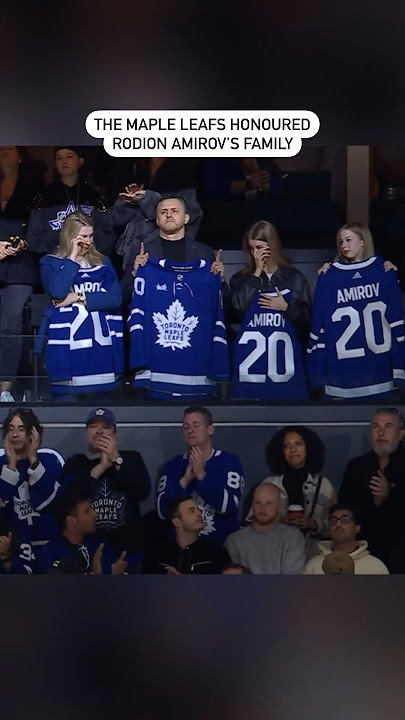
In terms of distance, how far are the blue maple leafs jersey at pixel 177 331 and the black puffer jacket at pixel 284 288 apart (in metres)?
0.06

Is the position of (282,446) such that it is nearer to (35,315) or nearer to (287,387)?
(287,387)

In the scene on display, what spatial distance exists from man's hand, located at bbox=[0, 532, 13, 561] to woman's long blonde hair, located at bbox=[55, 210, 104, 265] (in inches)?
35.0

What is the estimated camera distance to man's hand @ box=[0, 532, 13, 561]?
894cm

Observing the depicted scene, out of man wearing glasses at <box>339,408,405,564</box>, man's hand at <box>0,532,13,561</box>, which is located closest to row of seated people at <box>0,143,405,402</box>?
man wearing glasses at <box>339,408,405,564</box>

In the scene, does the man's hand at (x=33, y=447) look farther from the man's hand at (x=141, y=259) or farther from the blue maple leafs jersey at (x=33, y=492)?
the man's hand at (x=141, y=259)

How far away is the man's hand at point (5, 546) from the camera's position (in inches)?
352

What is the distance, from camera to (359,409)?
8891 mm

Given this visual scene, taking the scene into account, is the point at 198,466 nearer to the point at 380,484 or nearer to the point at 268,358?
the point at 268,358

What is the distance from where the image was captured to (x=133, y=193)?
29.2 ft

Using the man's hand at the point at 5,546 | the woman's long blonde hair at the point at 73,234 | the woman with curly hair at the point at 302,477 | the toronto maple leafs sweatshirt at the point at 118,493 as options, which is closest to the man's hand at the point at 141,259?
the woman's long blonde hair at the point at 73,234

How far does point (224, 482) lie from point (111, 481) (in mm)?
350

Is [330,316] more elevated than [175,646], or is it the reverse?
[330,316]
